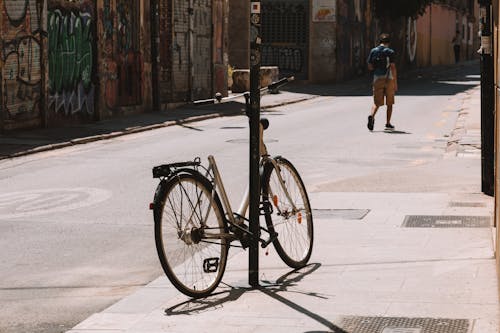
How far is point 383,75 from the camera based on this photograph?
23.6 m

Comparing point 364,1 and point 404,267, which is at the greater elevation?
point 364,1

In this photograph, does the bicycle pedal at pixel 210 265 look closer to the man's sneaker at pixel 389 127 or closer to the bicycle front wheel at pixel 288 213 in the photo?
the bicycle front wheel at pixel 288 213

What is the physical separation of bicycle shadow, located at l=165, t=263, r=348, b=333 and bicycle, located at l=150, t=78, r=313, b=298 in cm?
9

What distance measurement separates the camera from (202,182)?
7.56 metres

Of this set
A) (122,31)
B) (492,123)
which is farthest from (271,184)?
(122,31)

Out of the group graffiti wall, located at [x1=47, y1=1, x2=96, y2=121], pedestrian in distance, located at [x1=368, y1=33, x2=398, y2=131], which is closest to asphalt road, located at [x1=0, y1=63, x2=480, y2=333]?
pedestrian in distance, located at [x1=368, y1=33, x2=398, y2=131]

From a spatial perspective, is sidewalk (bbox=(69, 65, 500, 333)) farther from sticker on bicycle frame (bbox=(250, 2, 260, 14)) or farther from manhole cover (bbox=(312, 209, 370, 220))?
sticker on bicycle frame (bbox=(250, 2, 260, 14))

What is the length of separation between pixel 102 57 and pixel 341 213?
16.4 meters

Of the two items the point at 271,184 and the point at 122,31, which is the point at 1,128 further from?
the point at 271,184

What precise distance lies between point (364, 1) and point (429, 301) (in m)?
51.3

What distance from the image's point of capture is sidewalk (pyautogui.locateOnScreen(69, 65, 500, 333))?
664 cm

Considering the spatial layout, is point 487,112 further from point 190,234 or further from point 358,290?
point 190,234

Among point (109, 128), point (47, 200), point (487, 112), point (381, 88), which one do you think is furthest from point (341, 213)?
point (109, 128)

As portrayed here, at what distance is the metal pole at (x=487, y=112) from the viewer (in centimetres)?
1228
